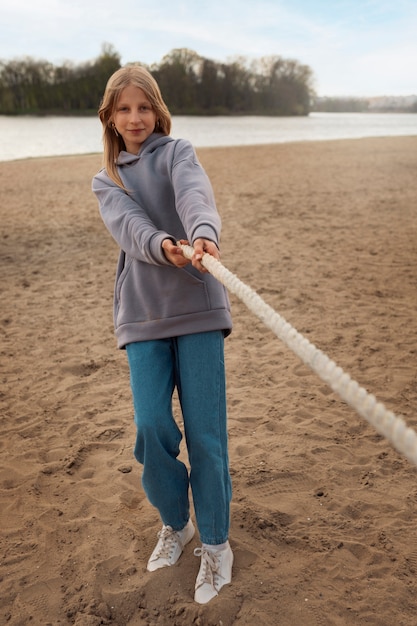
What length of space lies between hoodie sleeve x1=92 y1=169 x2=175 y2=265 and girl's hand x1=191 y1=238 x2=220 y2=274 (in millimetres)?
146

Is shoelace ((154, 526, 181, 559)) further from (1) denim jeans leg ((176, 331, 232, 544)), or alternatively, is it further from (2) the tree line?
(2) the tree line

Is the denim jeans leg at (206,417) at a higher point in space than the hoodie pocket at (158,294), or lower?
lower

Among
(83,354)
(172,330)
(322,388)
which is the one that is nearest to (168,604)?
(172,330)

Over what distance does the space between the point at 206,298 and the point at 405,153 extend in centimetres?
2267

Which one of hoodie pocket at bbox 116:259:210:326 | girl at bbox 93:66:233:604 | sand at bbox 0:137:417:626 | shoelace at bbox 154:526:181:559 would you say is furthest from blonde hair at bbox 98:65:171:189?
sand at bbox 0:137:417:626

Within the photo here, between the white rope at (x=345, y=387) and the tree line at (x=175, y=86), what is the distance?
218 feet

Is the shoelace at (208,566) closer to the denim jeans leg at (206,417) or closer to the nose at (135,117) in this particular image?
the denim jeans leg at (206,417)

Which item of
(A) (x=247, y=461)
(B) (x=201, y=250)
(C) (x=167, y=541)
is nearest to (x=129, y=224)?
(B) (x=201, y=250)

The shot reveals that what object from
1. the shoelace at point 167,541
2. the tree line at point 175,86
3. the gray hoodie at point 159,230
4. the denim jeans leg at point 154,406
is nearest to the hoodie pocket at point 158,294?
the gray hoodie at point 159,230

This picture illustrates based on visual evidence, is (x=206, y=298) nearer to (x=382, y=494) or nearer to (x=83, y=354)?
(x=382, y=494)

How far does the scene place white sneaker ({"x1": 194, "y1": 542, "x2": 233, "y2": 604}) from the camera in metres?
2.20

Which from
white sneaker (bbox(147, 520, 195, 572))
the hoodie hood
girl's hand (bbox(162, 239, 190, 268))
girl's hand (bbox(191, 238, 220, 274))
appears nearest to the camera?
girl's hand (bbox(191, 238, 220, 274))

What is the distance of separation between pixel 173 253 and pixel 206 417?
641 mm

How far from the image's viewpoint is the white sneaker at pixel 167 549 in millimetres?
2375
